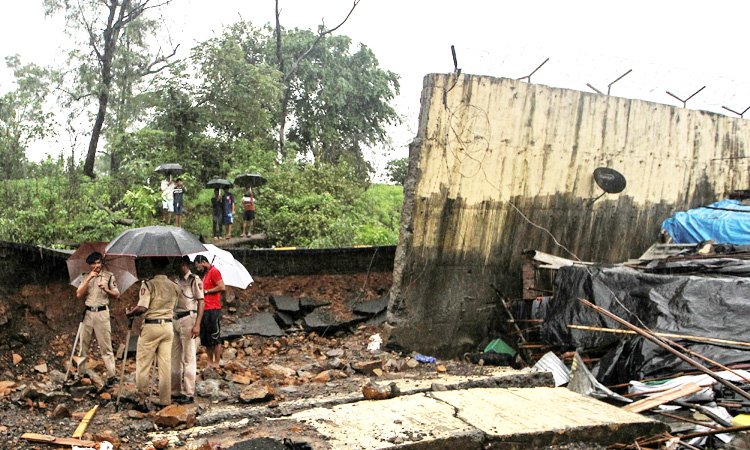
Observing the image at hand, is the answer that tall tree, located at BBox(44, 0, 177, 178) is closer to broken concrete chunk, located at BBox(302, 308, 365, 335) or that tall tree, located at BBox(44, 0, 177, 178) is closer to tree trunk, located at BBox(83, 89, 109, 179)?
tree trunk, located at BBox(83, 89, 109, 179)

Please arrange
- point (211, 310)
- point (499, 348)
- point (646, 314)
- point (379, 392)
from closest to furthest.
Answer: point (379, 392) < point (646, 314) < point (211, 310) < point (499, 348)

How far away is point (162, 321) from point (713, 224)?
7.59m

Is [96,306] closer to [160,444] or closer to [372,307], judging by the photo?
[160,444]

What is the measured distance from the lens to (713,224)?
8398 mm

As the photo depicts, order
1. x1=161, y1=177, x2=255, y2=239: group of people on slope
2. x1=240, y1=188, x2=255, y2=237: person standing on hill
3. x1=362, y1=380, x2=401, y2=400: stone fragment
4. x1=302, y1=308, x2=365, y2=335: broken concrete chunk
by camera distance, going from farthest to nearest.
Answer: x1=240, y1=188, x2=255, y2=237: person standing on hill < x1=161, y1=177, x2=255, y2=239: group of people on slope < x1=302, y1=308, x2=365, y2=335: broken concrete chunk < x1=362, y1=380, x2=401, y2=400: stone fragment

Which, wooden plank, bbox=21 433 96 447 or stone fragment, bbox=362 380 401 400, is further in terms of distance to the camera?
stone fragment, bbox=362 380 401 400

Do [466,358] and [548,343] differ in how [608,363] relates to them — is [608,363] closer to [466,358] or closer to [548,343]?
[548,343]

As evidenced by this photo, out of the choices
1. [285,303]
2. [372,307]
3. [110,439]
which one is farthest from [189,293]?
[372,307]

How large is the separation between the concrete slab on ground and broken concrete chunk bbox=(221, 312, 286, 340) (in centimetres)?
430

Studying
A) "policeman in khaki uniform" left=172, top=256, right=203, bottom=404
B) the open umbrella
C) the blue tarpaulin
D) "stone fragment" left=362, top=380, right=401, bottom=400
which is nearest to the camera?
"stone fragment" left=362, top=380, right=401, bottom=400

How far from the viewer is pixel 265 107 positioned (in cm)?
1900

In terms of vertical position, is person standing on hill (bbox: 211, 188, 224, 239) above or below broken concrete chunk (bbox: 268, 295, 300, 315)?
above

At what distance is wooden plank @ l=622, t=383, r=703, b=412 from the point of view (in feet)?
16.9

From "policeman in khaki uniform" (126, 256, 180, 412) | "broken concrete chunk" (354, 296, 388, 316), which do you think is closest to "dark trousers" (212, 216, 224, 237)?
"broken concrete chunk" (354, 296, 388, 316)
